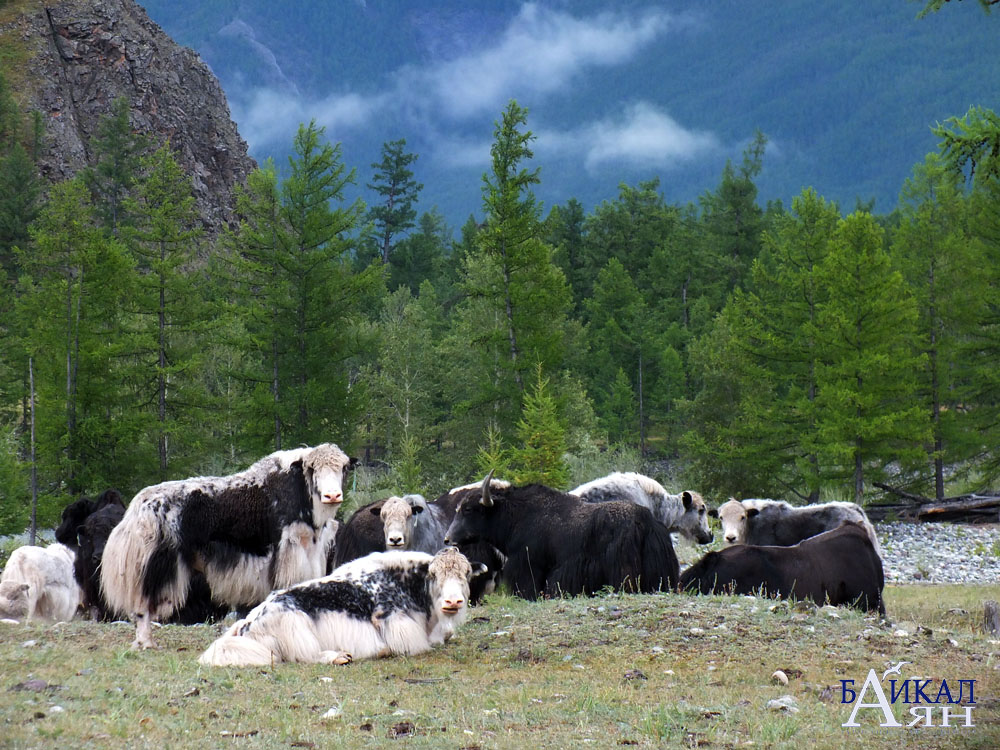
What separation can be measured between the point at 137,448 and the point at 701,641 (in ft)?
95.3

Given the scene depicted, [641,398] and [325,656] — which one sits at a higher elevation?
[641,398]

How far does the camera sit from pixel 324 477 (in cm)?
986

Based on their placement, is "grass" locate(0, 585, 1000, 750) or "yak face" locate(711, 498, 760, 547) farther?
"yak face" locate(711, 498, 760, 547)

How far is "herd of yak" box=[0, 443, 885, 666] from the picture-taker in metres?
8.59

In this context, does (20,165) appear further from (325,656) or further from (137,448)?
(325,656)

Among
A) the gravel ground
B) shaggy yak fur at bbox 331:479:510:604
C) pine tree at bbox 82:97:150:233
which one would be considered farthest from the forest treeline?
pine tree at bbox 82:97:150:233

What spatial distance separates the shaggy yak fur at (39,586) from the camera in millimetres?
12086

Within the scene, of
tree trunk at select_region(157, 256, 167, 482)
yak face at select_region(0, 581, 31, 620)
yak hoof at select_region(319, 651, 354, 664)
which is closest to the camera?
yak hoof at select_region(319, 651, 354, 664)

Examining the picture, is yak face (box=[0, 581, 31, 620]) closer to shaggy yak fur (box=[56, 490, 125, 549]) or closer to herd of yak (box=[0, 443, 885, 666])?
herd of yak (box=[0, 443, 885, 666])

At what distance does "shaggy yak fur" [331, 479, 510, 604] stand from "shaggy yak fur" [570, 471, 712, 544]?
2720 mm

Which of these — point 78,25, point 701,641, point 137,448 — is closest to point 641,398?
point 137,448

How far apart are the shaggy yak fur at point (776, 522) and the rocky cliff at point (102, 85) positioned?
8413 cm

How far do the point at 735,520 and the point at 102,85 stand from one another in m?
99.5

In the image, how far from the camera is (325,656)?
26.6ft
